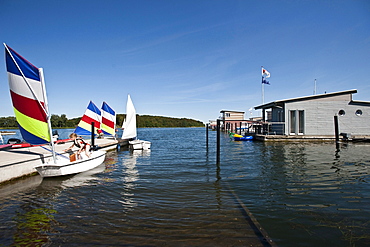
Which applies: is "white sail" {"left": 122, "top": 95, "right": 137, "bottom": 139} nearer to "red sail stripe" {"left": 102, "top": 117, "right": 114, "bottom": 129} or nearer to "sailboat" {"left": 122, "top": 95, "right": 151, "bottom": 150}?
"sailboat" {"left": 122, "top": 95, "right": 151, "bottom": 150}

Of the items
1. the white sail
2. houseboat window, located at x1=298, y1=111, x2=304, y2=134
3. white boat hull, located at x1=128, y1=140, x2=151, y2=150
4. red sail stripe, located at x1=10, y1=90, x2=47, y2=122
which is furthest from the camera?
houseboat window, located at x1=298, y1=111, x2=304, y2=134

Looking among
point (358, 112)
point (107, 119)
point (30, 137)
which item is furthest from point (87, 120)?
point (358, 112)

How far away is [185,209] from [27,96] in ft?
28.4

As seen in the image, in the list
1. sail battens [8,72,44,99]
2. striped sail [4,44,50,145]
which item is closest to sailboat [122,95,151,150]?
striped sail [4,44,50,145]

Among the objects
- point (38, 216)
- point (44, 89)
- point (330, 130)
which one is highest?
point (44, 89)

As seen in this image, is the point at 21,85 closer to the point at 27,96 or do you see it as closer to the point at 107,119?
the point at 27,96

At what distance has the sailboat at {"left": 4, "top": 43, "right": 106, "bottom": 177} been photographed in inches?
385

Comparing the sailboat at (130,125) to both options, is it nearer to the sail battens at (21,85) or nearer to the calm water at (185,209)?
the calm water at (185,209)

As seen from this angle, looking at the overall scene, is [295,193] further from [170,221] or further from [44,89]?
[44,89]

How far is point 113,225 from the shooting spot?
18.9 ft

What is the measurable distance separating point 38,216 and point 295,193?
845 centimetres

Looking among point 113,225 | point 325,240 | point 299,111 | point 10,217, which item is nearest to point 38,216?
point 10,217

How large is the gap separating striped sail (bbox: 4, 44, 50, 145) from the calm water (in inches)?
90.1

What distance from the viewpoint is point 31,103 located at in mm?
10172
